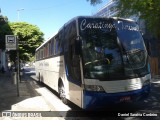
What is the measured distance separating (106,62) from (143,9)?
1139 cm

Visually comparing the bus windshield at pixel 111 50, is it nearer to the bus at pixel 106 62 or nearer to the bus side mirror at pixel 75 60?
the bus at pixel 106 62

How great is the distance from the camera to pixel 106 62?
840 cm

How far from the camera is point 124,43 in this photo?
8.80 meters

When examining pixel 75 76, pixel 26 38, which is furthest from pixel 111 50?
pixel 26 38

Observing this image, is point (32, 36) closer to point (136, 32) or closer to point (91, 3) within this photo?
point (91, 3)

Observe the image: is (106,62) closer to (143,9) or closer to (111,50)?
(111,50)

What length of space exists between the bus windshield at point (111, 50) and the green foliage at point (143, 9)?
951 cm

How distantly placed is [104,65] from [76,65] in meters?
0.96

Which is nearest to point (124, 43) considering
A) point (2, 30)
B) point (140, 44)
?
point (140, 44)

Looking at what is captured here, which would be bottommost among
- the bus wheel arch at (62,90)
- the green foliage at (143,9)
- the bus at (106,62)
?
the bus wheel arch at (62,90)

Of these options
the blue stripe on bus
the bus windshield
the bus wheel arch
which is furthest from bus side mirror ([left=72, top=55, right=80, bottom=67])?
the bus wheel arch

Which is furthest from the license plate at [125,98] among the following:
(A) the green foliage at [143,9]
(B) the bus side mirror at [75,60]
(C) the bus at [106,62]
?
(A) the green foliage at [143,9]

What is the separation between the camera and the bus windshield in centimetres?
835

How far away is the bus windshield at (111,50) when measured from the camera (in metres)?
8.35
